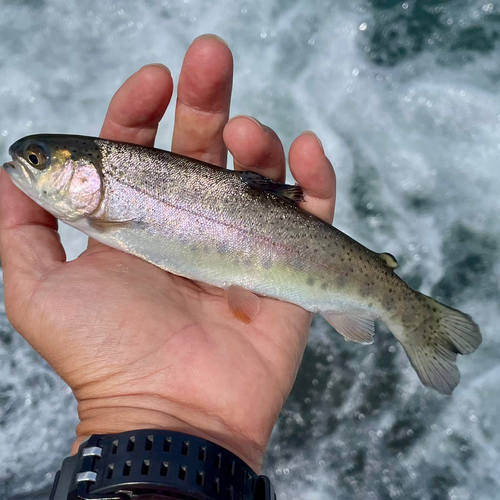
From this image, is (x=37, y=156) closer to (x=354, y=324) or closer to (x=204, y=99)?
(x=204, y=99)

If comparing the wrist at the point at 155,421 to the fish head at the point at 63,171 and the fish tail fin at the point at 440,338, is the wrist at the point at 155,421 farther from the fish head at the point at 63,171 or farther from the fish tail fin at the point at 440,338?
the fish tail fin at the point at 440,338

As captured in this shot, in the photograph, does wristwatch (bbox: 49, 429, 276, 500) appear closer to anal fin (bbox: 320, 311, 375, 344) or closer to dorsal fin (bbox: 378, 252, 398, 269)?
anal fin (bbox: 320, 311, 375, 344)

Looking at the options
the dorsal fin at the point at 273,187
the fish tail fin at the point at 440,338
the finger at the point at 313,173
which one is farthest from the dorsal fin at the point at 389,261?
the dorsal fin at the point at 273,187

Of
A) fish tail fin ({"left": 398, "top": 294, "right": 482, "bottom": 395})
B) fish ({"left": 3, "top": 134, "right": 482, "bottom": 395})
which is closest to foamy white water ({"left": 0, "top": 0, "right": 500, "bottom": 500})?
fish tail fin ({"left": 398, "top": 294, "right": 482, "bottom": 395})

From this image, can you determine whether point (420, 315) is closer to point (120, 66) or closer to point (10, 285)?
point (10, 285)

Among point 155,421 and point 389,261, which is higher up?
point 389,261

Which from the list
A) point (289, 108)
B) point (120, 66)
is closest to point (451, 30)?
point (289, 108)

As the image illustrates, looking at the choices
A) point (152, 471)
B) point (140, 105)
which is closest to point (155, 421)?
point (152, 471)
